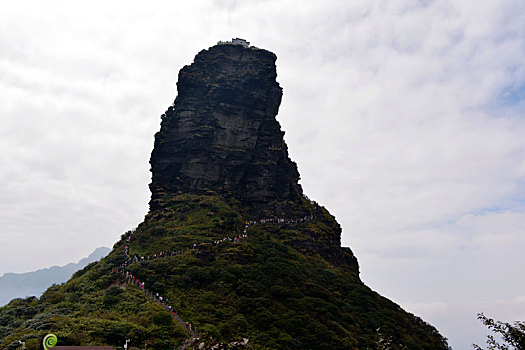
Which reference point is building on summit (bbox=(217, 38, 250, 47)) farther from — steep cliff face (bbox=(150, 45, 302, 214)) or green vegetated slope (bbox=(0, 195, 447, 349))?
green vegetated slope (bbox=(0, 195, 447, 349))

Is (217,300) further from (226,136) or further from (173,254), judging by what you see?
(226,136)

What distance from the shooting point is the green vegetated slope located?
134 feet

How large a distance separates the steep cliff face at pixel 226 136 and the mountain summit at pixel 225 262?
0.83 feet

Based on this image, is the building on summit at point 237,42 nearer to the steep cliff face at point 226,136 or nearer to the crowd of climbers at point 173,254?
the steep cliff face at point 226,136

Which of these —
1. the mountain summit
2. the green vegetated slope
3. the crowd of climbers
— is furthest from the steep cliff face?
the green vegetated slope

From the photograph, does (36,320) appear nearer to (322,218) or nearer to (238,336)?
(238,336)

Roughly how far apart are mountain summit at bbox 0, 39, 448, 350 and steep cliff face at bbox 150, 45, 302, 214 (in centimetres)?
25

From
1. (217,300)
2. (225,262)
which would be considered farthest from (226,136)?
(217,300)

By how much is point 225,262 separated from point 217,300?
10111 mm

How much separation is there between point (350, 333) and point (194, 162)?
51.1m

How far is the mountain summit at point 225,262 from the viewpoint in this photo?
43.5m

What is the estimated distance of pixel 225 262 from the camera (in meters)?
60.8

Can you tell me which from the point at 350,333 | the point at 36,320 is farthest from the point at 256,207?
the point at 36,320

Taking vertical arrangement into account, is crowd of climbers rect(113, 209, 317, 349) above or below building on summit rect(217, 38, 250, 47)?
below
